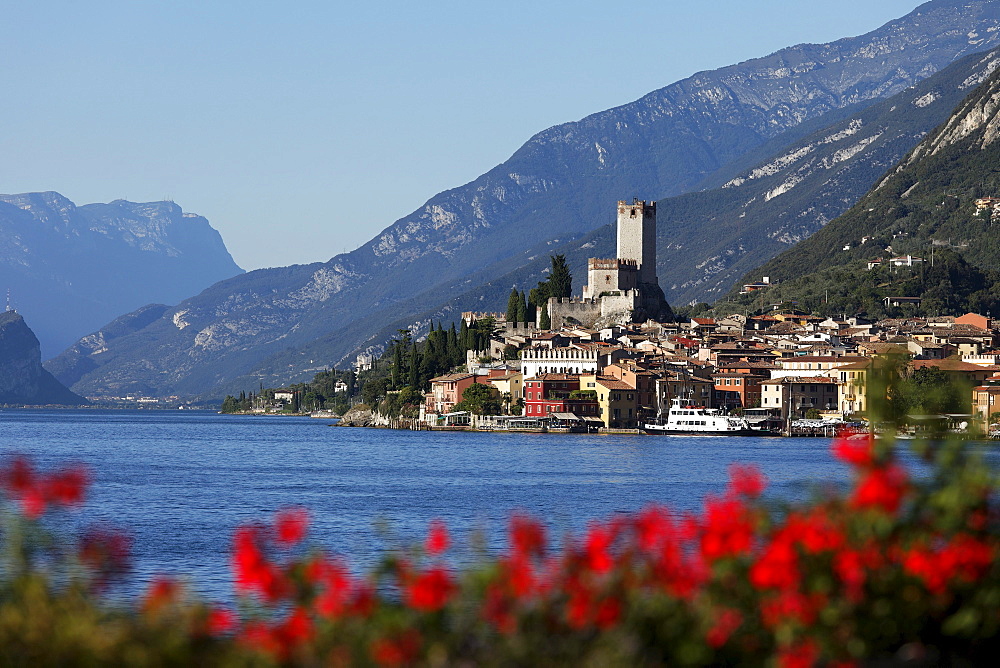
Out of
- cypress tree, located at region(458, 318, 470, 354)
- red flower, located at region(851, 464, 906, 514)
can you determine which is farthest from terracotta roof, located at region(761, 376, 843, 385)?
red flower, located at region(851, 464, 906, 514)

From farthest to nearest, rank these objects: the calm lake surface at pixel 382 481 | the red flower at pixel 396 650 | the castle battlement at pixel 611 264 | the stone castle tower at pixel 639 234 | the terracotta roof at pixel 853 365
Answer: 1. the stone castle tower at pixel 639 234
2. the castle battlement at pixel 611 264
3. the terracotta roof at pixel 853 365
4. the calm lake surface at pixel 382 481
5. the red flower at pixel 396 650

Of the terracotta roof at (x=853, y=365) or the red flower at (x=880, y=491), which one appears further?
the terracotta roof at (x=853, y=365)

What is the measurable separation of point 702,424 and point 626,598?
9797 centimetres

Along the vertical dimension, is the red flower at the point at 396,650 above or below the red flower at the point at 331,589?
below

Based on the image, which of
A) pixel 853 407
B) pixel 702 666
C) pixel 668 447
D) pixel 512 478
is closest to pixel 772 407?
pixel 853 407

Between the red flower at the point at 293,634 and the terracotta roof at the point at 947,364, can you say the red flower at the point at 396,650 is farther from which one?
the terracotta roof at the point at 947,364

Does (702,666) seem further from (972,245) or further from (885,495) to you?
(972,245)

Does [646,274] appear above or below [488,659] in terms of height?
above

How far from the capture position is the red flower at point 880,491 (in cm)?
870

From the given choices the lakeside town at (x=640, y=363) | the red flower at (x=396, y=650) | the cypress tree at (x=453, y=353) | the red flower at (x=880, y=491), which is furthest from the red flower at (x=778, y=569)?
the cypress tree at (x=453, y=353)

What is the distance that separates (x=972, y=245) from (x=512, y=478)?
136710mm

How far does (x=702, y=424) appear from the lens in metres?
106

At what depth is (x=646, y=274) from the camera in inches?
5640

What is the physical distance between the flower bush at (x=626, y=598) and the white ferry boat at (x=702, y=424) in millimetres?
96443
